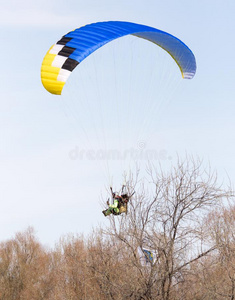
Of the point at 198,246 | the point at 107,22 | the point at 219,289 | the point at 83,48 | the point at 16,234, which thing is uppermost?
the point at 16,234

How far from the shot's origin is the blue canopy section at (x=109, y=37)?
13086mm

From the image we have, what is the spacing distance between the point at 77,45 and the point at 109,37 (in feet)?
3.36

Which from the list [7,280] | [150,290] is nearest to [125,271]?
[150,290]

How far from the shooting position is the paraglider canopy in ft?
41.5

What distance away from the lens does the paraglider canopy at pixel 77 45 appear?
1266 cm

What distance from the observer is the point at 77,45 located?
43.2 ft

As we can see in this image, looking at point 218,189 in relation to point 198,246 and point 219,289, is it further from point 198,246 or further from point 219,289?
point 219,289

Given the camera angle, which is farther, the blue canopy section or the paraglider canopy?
the blue canopy section

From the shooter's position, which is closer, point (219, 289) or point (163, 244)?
point (163, 244)

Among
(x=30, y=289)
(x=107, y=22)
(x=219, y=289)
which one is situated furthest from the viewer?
(x=30, y=289)

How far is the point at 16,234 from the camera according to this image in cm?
4003

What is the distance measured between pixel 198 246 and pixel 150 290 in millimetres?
1822

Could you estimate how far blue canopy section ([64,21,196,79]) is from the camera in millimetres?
13086

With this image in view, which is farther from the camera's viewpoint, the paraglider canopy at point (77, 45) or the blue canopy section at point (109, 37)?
the blue canopy section at point (109, 37)
